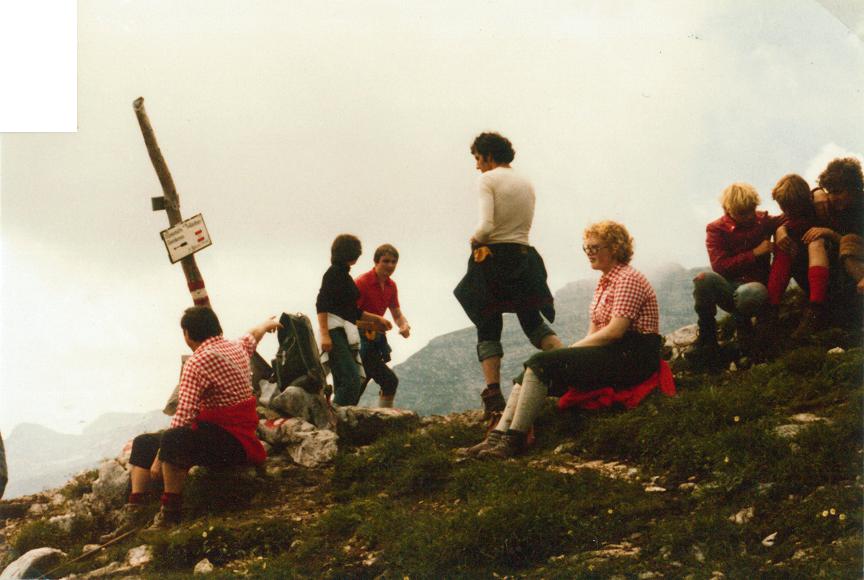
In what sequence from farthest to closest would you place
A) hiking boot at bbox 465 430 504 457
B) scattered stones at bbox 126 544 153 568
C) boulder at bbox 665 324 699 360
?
1. boulder at bbox 665 324 699 360
2. hiking boot at bbox 465 430 504 457
3. scattered stones at bbox 126 544 153 568

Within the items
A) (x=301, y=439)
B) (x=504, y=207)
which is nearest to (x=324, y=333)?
(x=301, y=439)

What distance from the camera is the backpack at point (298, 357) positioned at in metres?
8.32

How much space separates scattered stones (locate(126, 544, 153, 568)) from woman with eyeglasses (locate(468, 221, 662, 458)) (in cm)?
271

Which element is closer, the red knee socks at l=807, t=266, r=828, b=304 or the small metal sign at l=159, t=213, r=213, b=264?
the red knee socks at l=807, t=266, r=828, b=304

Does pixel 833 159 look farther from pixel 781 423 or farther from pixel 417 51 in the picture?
pixel 417 51

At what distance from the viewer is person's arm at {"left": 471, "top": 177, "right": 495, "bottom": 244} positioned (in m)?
7.76

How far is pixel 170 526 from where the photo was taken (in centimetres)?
702

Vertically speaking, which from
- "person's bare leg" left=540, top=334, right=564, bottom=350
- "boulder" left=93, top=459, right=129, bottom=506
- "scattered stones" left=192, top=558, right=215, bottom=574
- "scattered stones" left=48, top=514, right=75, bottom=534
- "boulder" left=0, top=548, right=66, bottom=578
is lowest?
"scattered stones" left=192, top=558, right=215, bottom=574

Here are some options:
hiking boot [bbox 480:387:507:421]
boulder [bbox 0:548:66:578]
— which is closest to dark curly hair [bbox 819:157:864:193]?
hiking boot [bbox 480:387:507:421]

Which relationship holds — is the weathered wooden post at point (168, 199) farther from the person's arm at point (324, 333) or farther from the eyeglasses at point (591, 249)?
the eyeglasses at point (591, 249)

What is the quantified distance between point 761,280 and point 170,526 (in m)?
5.83

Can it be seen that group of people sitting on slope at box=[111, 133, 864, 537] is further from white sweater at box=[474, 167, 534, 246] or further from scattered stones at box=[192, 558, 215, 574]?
scattered stones at box=[192, 558, 215, 574]

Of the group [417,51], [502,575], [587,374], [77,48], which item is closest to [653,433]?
[587,374]

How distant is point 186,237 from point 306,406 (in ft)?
7.85
